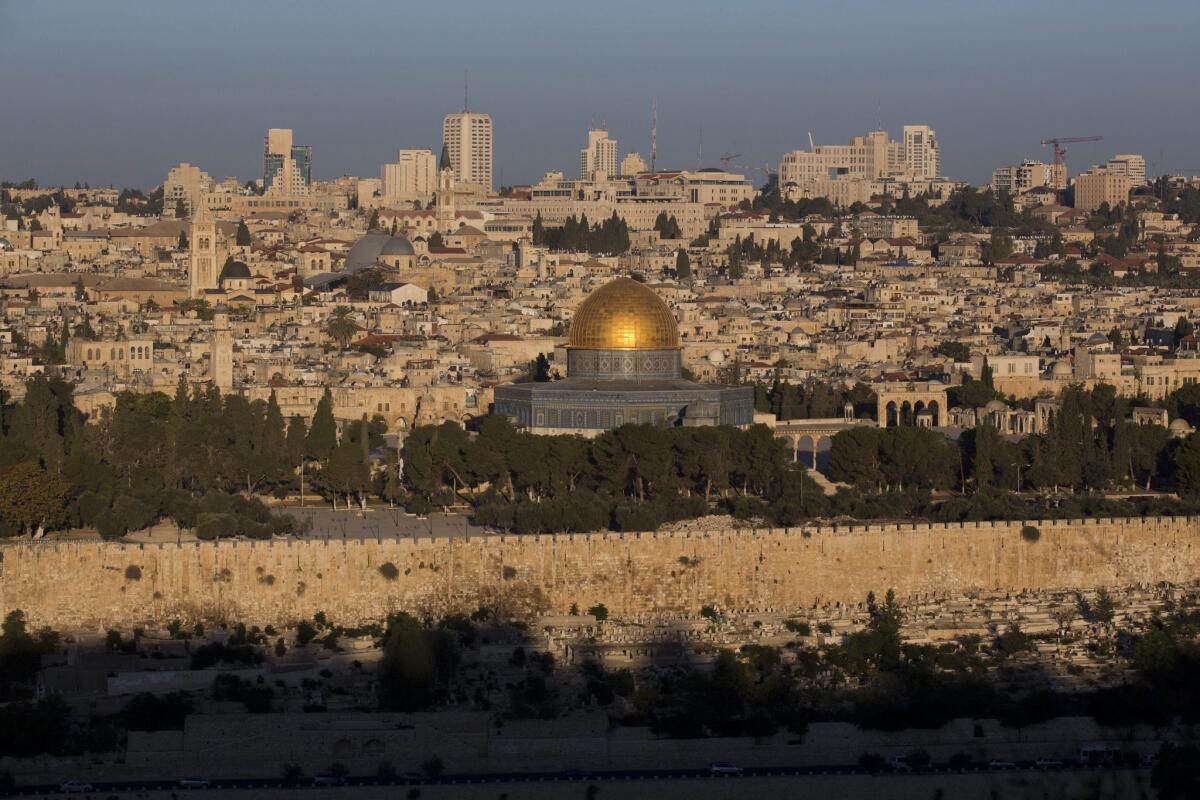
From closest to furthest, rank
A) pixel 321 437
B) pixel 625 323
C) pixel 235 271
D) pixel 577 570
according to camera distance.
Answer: pixel 577 570, pixel 321 437, pixel 625 323, pixel 235 271

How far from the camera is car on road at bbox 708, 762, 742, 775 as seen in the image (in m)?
30.3

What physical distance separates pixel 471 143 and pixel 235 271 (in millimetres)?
70241

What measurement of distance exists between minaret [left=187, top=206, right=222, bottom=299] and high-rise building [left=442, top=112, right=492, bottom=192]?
6627 cm

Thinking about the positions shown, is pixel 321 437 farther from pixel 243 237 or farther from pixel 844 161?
pixel 844 161

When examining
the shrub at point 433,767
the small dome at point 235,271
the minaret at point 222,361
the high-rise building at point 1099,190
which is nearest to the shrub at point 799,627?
the shrub at point 433,767

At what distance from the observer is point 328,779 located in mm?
29984

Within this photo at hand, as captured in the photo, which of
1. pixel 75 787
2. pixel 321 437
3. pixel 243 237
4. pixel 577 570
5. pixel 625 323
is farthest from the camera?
pixel 243 237

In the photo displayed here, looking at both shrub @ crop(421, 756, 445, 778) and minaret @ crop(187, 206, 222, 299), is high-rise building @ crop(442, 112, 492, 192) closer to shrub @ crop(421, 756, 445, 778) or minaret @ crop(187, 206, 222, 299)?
minaret @ crop(187, 206, 222, 299)

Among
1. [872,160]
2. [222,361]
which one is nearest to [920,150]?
[872,160]

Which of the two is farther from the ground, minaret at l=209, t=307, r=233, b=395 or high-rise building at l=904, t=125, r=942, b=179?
high-rise building at l=904, t=125, r=942, b=179

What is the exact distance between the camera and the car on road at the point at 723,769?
99.4 feet

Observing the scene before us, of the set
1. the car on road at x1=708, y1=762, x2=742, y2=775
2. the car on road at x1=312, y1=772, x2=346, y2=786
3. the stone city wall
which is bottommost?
the car on road at x1=312, y1=772, x2=346, y2=786

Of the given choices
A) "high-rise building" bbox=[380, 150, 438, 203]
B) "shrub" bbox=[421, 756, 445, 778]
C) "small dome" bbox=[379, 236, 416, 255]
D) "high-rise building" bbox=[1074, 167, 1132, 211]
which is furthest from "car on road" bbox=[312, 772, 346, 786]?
"high-rise building" bbox=[380, 150, 438, 203]

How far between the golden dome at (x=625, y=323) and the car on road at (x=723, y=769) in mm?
20703
